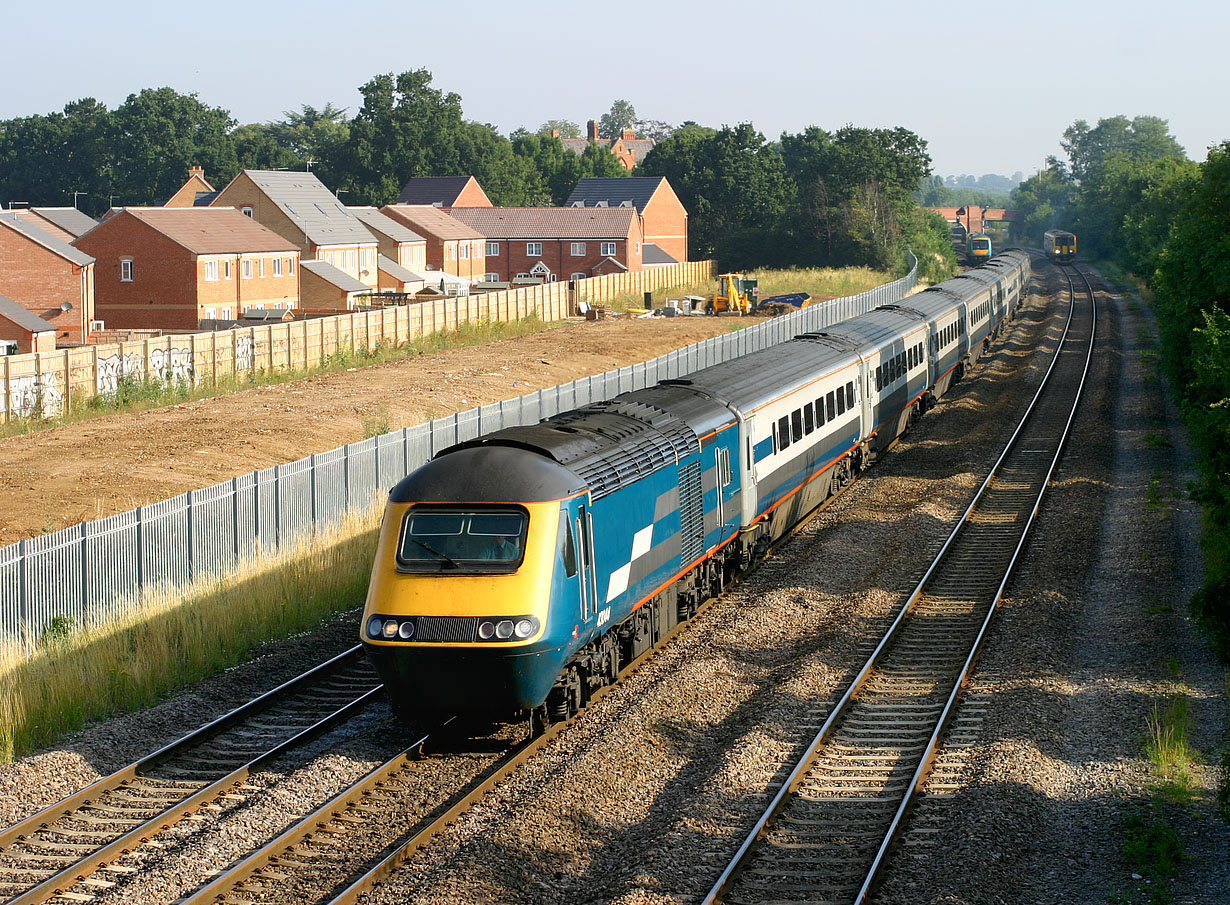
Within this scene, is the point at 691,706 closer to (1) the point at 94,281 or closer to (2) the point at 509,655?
(2) the point at 509,655

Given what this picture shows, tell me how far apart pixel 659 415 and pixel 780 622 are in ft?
11.4

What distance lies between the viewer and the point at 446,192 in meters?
109

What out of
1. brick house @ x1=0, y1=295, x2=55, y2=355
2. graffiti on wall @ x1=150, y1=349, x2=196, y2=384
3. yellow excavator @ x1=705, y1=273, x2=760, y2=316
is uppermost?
yellow excavator @ x1=705, y1=273, x2=760, y2=316

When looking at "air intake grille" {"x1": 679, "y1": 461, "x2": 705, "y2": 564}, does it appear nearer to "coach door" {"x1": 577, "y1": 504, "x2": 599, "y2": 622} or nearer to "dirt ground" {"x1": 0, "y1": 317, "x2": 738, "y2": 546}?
"coach door" {"x1": 577, "y1": 504, "x2": 599, "y2": 622}

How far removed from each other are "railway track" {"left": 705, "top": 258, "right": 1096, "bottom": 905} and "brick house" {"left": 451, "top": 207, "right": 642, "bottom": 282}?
6771 centimetres

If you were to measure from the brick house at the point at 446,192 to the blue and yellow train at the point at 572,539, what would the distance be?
292 ft

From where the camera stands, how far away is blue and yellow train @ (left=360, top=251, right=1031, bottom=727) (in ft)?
42.1

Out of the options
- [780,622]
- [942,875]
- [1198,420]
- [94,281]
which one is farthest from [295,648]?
[94,281]

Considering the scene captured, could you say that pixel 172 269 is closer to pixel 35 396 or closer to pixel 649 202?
pixel 35 396

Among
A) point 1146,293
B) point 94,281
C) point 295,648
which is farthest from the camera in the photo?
point 1146,293

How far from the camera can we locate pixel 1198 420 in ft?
77.9

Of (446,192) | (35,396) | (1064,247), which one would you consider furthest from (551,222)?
(35,396)

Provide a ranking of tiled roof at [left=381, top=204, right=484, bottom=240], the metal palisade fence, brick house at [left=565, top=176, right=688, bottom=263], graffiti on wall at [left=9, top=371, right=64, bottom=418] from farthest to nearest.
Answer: brick house at [left=565, top=176, right=688, bottom=263] < tiled roof at [left=381, top=204, right=484, bottom=240] < graffiti on wall at [left=9, top=371, right=64, bottom=418] < the metal palisade fence

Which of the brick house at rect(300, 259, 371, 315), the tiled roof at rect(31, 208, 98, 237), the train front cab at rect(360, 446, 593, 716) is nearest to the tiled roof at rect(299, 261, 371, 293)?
the brick house at rect(300, 259, 371, 315)
